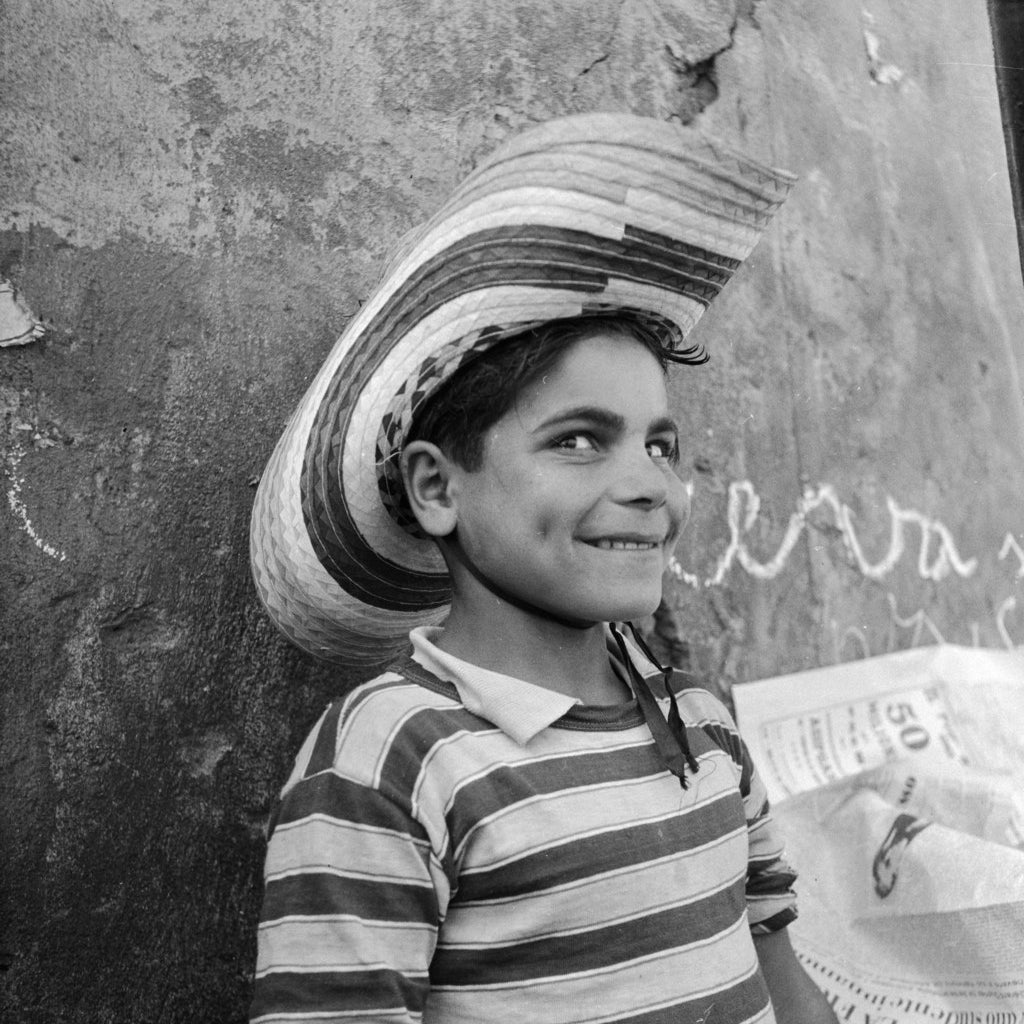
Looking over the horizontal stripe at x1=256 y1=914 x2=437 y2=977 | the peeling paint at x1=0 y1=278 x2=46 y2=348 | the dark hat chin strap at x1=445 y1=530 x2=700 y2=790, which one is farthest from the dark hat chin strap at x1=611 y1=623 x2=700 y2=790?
the peeling paint at x1=0 y1=278 x2=46 y2=348

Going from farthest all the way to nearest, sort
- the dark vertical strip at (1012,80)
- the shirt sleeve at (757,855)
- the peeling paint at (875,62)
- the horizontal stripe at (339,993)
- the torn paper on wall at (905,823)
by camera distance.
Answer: the dark vertical strip at (1012,80) → the peeling paint at (875,62) → the torn paper on wall at (905,823) → the shirt sleeve at (757,855) → the horizontal stripe at (339,993)

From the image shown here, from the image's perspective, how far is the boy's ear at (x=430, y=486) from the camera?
1.15 meters

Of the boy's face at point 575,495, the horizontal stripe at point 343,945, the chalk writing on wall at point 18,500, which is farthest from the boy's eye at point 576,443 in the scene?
the chalk writing on wall at point 18,500

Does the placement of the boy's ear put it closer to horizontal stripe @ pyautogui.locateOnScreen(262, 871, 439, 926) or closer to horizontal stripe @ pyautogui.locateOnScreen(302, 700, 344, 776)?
horizontal stripe @ pyautogui.locateOnScreen(302, 700, 344, 776)

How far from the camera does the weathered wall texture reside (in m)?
1.33

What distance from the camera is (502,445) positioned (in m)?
1.12

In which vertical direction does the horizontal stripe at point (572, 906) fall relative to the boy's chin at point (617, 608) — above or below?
below

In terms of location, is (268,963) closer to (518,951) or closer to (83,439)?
(518,951)

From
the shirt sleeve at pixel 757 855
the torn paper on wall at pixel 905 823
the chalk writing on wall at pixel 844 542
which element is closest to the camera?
the shirt sleeve at pixel 757 855

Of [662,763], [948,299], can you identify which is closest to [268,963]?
[662,763]

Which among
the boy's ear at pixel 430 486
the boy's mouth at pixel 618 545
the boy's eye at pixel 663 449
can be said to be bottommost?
the boy's mouth at pixel 618 545

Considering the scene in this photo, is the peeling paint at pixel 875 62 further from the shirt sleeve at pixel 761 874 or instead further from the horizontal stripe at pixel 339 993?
the horizontal stripe at pixel 339 993

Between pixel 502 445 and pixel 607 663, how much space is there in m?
0.29

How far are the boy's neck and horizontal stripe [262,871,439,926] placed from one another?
25 centimetres
